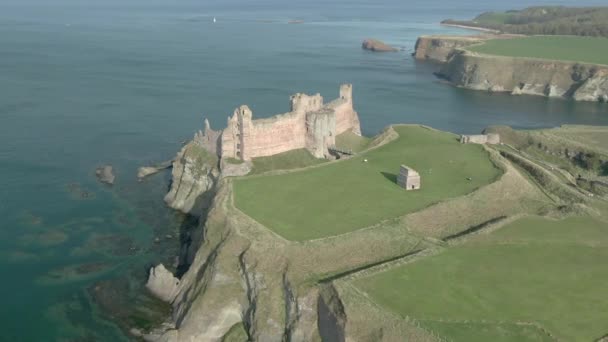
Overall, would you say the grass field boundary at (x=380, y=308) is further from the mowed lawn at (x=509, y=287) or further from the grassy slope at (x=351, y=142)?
the grassy slope at (x=351, y=142)

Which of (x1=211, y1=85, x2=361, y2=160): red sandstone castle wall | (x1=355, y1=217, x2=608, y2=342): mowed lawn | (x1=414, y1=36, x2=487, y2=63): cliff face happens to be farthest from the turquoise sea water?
(x1=355, y1=217, x2=608, y2=342): mowed lawn

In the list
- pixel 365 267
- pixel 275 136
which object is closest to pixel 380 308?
pixel 365 267

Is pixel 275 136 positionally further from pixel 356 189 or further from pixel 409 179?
pixel 409 179

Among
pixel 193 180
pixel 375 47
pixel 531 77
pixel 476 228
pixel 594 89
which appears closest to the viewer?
pixel 476 228

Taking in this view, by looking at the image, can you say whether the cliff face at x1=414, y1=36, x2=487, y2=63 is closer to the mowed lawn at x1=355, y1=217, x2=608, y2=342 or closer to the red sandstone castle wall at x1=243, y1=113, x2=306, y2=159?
the red sandstone castle wall at x1=243, y1=113, x2=306, y2=159

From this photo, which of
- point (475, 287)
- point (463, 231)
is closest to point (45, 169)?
point (463, 231)

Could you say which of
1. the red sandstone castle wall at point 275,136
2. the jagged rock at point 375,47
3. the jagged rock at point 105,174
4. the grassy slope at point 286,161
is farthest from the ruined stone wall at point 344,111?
the jagged rock at point 375,47

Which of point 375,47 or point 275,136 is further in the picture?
point 375,47
